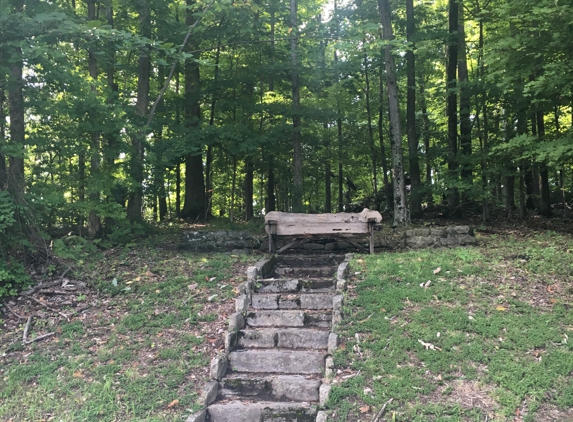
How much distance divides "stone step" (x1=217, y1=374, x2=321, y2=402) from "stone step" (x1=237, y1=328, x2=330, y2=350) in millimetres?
Answer: 580

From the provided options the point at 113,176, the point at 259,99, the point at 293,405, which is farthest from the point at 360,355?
the point at 259,99

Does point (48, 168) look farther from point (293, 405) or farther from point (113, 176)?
point (293, 405)

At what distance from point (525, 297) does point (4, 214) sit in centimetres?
722

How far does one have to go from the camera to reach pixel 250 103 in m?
12.0

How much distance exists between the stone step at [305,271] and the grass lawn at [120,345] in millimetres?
773

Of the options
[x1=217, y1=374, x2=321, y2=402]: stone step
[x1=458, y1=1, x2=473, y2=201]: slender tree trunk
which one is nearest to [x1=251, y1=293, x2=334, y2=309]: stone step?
[x1=217, y1=374, x2=321, y2=402]: stone step

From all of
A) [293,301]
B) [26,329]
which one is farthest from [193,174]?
[26,329]

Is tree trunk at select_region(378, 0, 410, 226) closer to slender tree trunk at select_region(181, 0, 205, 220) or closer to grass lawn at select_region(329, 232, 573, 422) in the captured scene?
grass lawn at select_region(329, 232, 573, 422)

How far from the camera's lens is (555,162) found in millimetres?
7152

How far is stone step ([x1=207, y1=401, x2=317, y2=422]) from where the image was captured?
4.18 metres

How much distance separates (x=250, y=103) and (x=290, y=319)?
7997mm

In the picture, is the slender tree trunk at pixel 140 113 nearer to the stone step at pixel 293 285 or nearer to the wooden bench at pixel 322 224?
the wooden bench at pixel 322 224

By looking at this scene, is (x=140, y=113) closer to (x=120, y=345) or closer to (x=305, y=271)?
(x=305, y=271)

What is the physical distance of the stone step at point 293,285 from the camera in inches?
251
